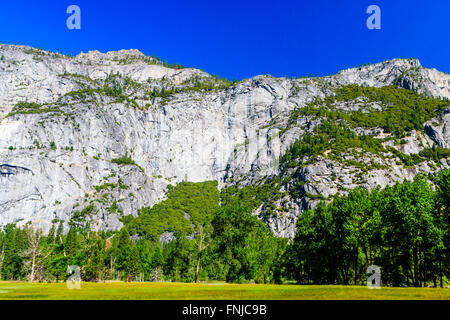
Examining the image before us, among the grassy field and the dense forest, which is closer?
the grassy field

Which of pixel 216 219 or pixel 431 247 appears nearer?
pixel 431 247

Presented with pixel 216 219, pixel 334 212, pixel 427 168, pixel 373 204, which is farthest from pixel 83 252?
pixel 427 168

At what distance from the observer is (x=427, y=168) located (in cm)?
Answer: 19975

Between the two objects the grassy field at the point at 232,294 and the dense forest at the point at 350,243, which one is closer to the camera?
the grassy field at the point at 232,294

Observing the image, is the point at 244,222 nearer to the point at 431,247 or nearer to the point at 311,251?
the point at 311,251

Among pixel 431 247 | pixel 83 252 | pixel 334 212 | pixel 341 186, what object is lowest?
pixel 83 252

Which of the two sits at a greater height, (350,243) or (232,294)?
(350,243)

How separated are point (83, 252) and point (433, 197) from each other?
77.3 meters

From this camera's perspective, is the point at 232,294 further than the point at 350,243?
No

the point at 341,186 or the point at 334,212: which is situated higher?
the point at 341,186
